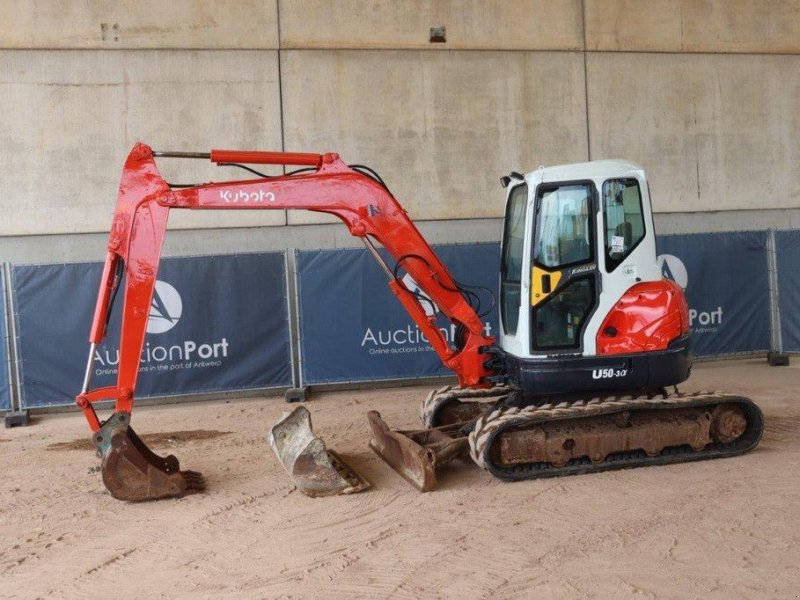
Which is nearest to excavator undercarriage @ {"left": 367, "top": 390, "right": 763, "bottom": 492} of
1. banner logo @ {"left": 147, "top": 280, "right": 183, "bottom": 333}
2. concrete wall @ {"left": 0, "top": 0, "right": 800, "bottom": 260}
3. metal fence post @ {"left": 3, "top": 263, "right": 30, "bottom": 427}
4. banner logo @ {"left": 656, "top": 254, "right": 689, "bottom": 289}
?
banner logo @ {"left": 147, "top": 280, "right": 183, "bottom": 333}

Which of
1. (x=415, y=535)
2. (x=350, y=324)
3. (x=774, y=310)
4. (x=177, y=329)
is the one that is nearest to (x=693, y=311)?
(x=774, y=310)

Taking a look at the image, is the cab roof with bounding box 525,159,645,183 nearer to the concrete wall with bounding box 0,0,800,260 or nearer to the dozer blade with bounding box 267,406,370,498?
the dozer blade with bounding box 267,406,370,498

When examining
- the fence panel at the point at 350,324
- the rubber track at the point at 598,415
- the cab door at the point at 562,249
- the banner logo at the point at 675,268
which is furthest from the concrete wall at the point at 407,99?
the rubber track at the point at 598,415

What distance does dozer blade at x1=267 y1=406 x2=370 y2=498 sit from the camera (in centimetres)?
664

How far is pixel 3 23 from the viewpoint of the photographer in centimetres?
1131

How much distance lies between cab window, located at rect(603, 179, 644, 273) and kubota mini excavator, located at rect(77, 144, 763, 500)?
1 centimetres

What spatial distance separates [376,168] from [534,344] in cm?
583

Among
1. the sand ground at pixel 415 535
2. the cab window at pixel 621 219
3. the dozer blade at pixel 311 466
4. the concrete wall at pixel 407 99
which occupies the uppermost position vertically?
the concrete wall at pixel 407 99

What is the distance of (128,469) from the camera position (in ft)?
21.2

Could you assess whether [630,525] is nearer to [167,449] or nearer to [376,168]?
[167,449]

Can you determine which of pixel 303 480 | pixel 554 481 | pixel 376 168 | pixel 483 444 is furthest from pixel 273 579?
pixel 376 168

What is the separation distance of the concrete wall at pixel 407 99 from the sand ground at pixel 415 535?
5091 mm

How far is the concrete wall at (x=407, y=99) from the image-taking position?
11414 millimetres

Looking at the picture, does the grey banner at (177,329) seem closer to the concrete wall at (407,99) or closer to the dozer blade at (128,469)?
the concrete wall at (407,99)
